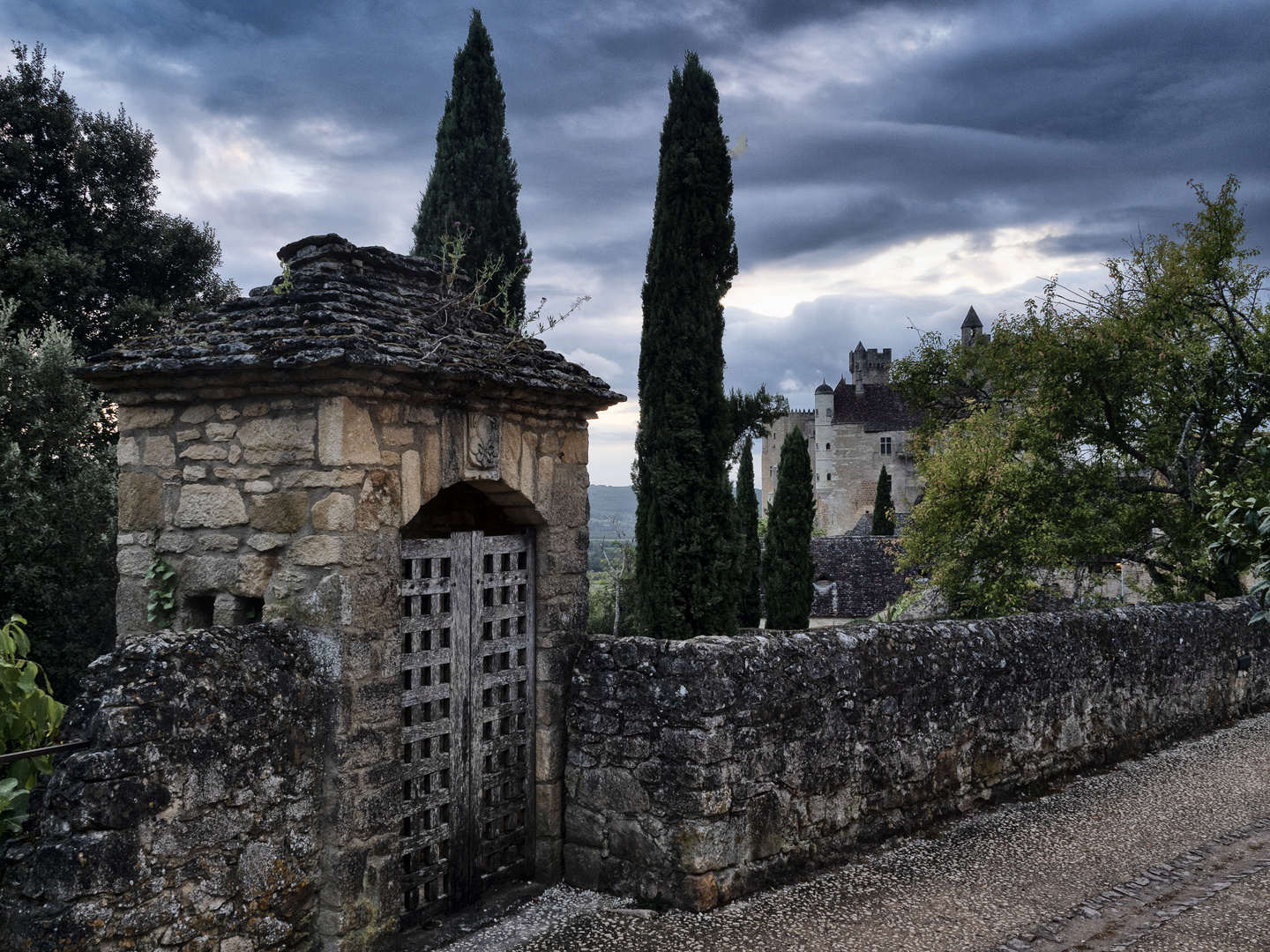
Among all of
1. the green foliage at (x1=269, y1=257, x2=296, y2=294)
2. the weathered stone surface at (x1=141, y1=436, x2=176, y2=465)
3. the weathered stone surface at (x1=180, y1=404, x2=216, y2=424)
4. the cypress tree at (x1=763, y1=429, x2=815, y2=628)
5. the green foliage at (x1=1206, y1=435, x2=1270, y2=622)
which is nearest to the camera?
the green foliage at (x1=1206, y1=435, x2=1270, y2=622)

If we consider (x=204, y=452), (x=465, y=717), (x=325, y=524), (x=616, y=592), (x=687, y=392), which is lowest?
(x=616, y=592)

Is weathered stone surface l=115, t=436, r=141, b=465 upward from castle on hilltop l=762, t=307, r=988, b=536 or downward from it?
downward

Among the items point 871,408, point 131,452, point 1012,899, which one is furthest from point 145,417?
point 871,408

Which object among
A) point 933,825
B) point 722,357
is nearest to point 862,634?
point 933,825

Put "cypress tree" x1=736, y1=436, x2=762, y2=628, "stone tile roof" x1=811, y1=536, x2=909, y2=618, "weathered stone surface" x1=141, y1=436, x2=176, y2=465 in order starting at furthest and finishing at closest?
1. "stone tile roof" x1=811, y1=536, x2=909, y2=618
2. "cypress tree" x1=736, y1=436, x2=762, y2=628
3. "weathered stone surface" x1=141, y1=436, x2=176, y2=465

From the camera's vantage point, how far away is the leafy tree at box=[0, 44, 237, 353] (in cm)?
1522

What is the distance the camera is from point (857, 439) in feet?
184

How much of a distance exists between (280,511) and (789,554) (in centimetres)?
2240

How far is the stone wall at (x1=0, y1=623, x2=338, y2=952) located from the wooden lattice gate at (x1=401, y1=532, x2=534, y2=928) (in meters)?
0.66

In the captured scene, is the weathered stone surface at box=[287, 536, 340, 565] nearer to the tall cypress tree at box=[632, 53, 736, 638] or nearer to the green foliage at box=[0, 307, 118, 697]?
the green foliage at box=[0, 307, 118, 697]

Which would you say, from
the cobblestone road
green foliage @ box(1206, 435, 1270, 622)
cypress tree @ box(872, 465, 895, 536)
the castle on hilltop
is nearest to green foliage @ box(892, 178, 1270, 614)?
the cobblestone road

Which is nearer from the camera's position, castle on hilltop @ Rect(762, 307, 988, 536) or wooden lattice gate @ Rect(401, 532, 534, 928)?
wooden lattice gate @ Rect(401, 532, 534, 928)

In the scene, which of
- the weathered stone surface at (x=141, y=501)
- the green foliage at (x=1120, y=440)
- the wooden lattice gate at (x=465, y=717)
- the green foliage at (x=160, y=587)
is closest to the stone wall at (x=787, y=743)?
the wooden lattice gate at (x=465, y=717)

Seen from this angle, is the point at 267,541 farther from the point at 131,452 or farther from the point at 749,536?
the point at 749,536
